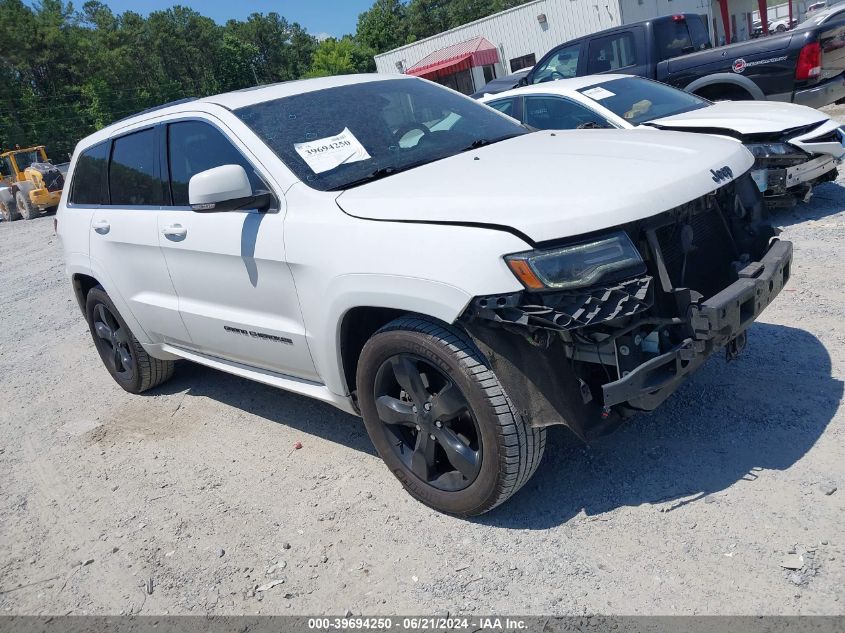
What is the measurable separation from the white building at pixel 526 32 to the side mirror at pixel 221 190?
26324 mm

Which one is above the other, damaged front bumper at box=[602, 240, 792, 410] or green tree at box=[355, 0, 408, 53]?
green tree at box=[355, 0, 408, 53]

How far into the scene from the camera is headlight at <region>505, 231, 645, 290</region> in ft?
8.25

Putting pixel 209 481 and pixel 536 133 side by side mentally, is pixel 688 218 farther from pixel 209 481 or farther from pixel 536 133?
pixel 209 481

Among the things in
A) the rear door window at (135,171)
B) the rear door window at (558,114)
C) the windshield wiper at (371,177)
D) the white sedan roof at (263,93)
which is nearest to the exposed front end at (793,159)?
the rear door window at (558,114)

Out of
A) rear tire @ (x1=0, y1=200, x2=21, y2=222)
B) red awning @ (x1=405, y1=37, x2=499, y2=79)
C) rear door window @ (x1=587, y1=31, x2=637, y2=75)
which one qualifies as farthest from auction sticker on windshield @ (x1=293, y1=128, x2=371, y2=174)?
red awning @ (x1=405, y1=37, x2=499, y2=79)

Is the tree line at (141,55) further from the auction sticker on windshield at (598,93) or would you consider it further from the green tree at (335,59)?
the auction sticker on windshield at (598,93)

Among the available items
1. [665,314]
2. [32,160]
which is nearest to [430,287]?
[665,314]

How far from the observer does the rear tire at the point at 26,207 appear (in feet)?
76.5

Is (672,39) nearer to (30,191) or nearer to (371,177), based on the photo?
(371,177)

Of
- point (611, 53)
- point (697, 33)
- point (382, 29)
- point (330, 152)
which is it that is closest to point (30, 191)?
point (611, 53)

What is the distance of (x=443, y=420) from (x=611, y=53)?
8.48 metres

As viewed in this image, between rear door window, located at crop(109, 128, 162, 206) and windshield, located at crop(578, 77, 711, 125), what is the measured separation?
4313 mm

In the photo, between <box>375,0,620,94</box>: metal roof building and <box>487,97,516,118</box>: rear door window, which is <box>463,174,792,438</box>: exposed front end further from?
<box>375,0,620,94</box>: metal roof building

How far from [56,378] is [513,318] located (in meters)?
5.16
